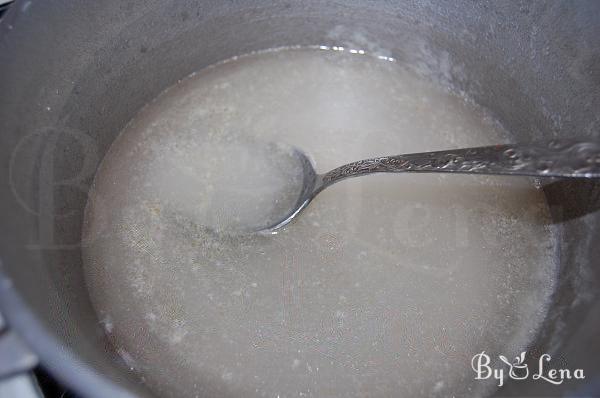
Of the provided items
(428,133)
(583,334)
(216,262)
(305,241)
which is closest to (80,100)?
(216,262)

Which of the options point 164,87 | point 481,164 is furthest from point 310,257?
point 164,87

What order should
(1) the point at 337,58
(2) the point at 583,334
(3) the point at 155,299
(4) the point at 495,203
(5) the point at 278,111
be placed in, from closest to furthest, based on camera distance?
(2) the point at 583,334
(3) the point at 155,299
(4) the point at 495,203
(5) the point at 278,111
(1) the point at 337,58

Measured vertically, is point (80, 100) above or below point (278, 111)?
below

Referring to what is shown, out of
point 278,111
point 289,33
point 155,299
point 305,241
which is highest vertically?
point 289,33

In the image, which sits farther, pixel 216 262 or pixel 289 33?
pixel 289 33

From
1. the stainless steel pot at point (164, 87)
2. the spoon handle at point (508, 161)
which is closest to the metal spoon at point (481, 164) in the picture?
the spoon handle at point (508, 161)

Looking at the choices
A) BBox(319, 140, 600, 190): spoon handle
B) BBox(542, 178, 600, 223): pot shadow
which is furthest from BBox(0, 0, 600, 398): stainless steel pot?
BBox(319, 140, 600, 190): spoon handle

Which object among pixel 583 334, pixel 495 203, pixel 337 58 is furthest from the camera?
pixel 337 58

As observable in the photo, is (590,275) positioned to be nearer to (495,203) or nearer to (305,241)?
(495,203)
